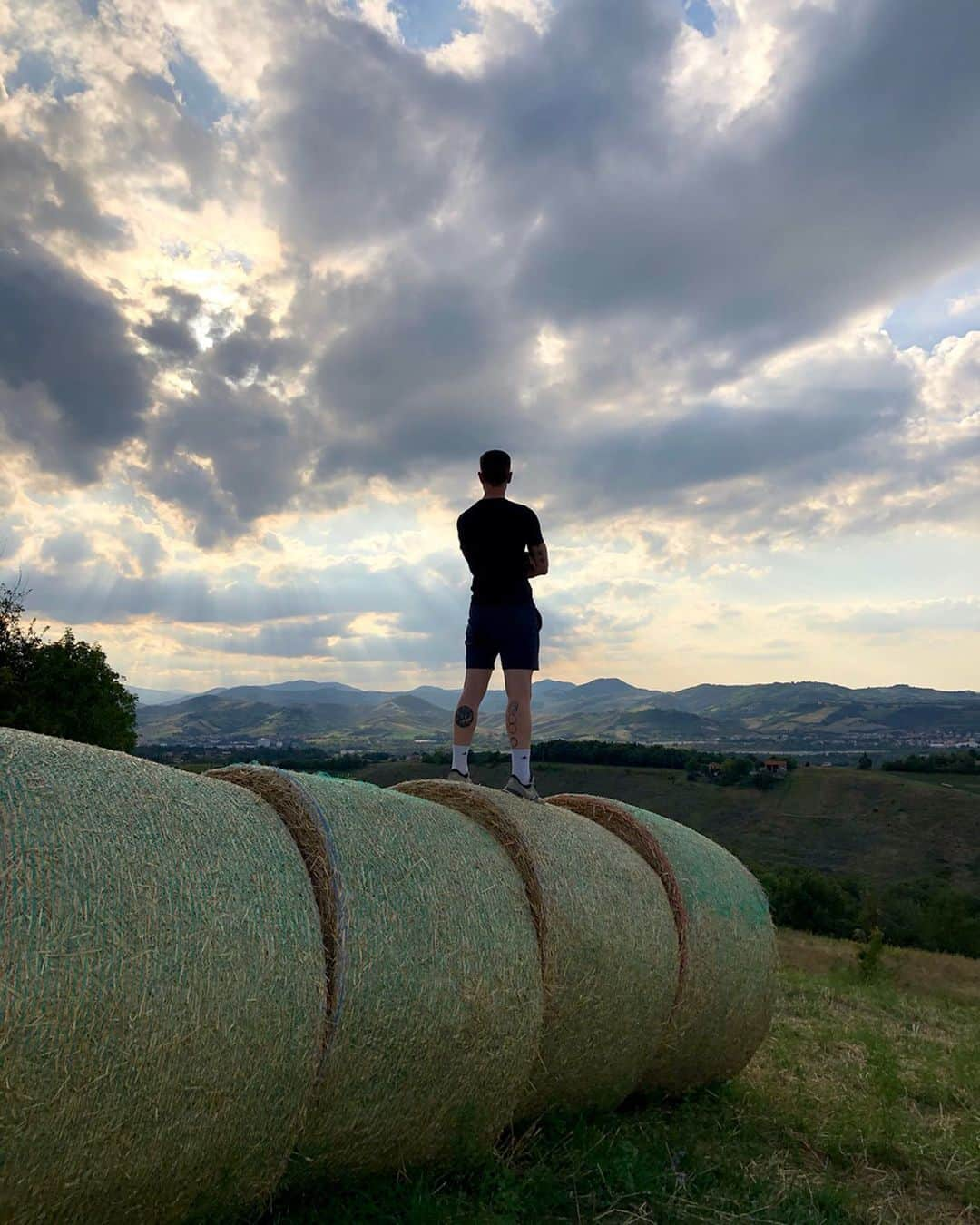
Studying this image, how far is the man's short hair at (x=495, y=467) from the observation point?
684 cm

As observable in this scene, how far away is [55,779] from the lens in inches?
154

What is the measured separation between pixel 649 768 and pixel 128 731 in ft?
217

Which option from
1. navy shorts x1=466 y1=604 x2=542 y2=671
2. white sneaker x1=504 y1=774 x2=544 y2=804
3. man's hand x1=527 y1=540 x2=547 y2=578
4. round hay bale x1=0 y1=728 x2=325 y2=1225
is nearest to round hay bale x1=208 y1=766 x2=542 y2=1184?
round hay bale x1=0 y1=728 x2=325 y2=1225

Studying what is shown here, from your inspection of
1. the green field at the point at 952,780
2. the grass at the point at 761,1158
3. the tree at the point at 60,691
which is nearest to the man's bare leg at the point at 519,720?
the grass at the point at 761,1158

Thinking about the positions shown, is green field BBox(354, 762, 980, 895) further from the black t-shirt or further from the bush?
the black t-shirt

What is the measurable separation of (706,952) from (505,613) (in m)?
2.92

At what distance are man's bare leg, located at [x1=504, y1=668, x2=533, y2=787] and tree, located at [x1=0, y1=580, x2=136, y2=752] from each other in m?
27.5

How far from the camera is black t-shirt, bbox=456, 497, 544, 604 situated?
21.8 feet

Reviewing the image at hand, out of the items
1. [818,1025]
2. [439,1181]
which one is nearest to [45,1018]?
[439,1181]

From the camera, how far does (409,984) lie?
4574 millimetres

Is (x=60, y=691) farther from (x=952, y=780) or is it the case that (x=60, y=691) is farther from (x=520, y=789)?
(x=952, y=780)

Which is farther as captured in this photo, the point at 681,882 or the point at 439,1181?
the point at 681,882

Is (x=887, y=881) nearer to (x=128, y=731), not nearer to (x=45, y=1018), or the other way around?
(x=128, y=731)

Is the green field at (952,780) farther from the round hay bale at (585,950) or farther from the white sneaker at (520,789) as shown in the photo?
the white sneaker at (520,789)
